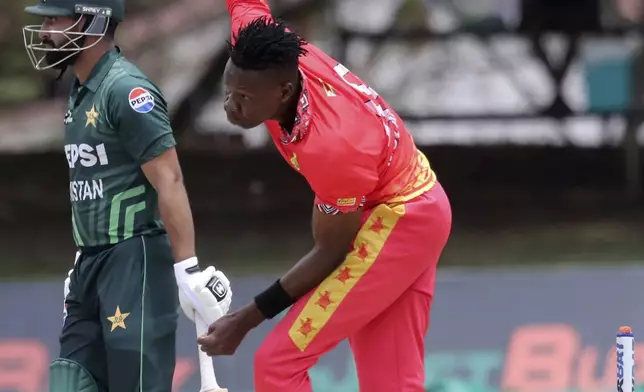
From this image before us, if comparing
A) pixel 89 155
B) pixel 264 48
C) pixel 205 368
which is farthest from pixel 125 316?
pixel 264 48

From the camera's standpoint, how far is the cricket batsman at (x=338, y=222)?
3.22m

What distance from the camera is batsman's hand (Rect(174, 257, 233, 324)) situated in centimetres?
353

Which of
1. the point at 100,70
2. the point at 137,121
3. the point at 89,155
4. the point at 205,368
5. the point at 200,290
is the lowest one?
the point at 205,368

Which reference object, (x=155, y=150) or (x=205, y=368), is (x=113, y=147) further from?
(x=205, y=368)

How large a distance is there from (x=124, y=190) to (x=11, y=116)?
27.1ft

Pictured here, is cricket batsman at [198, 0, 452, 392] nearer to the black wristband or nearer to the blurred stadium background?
the black wristband

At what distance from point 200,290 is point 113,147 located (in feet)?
1.81

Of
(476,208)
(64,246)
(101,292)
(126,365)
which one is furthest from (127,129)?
(476,208)

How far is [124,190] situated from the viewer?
143 inches

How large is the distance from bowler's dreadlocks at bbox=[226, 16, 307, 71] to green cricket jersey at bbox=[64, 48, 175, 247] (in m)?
0.47

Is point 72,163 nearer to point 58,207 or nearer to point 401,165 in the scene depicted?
point 401,165

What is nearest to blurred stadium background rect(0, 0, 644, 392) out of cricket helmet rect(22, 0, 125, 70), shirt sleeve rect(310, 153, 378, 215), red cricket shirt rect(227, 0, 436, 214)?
cricket helmet rect(22, 0, 125, 70)

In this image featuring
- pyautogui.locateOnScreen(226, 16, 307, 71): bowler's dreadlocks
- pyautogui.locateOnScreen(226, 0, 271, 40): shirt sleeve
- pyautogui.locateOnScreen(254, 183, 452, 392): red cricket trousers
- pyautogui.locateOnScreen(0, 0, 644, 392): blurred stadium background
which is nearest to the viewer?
pyautogui.locateOnScreen(226, 16, 307, 71): bowler's dreadlocks

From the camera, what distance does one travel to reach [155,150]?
3.55 metres
